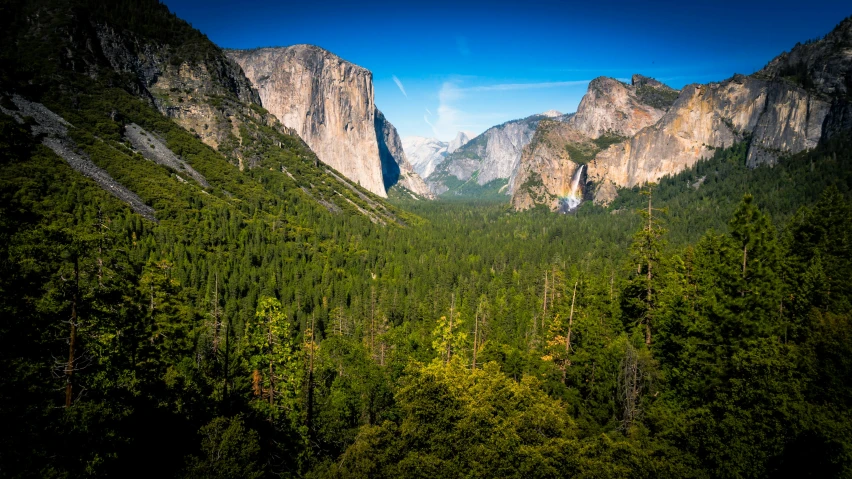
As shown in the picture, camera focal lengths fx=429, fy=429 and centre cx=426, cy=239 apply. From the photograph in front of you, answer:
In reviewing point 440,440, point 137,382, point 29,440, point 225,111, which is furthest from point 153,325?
point 225,111

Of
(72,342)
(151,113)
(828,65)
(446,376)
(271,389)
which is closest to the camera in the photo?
(72,342)

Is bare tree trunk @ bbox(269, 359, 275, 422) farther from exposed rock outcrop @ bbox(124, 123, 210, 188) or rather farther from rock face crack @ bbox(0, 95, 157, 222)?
exposed rock outcrop @ bbox(124, 123, 210, 188)

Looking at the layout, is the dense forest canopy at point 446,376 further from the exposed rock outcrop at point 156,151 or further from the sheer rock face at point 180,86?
the sheer rock face at point 180,86

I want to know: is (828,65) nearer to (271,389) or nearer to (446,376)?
(446,376)

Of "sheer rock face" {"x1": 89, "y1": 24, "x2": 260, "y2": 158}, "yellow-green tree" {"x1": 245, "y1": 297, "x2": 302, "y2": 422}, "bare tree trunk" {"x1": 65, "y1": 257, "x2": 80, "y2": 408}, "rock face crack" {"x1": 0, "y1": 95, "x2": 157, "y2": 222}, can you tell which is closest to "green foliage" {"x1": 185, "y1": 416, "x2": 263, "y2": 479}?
"bare tree trunk" {"x1": 65, "y1": 257, "x2": 80, "y2": 408}

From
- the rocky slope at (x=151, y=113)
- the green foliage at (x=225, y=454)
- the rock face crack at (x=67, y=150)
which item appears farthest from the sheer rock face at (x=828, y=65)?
the rock face crack at (x=67, y=150)

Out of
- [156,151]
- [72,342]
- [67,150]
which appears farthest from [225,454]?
[156,151]

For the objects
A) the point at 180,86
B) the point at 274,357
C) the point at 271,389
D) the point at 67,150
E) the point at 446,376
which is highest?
the point at 180,86

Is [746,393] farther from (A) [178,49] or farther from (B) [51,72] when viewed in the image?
(A) [178,49]
